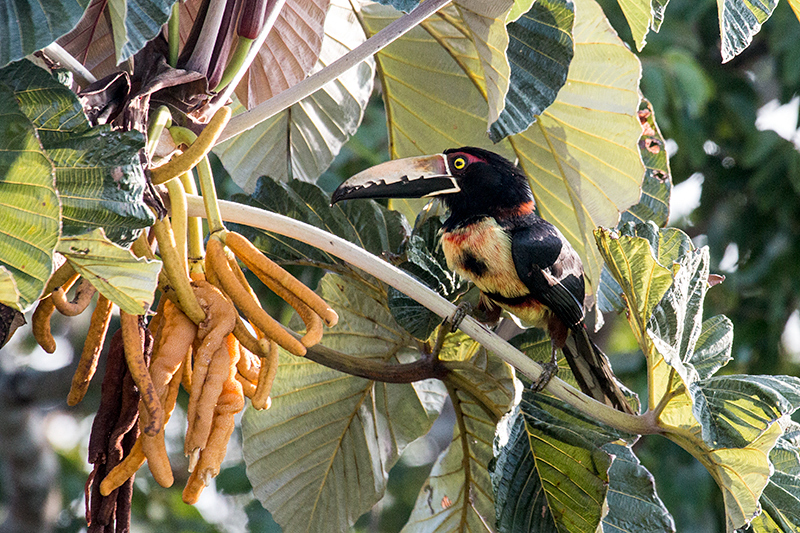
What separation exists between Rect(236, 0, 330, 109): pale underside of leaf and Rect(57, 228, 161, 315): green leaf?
748mm

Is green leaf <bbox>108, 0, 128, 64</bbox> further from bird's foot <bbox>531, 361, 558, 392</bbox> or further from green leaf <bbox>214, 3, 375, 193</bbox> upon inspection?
green leaf <bbox>214, 3, 375, 193</bbox>

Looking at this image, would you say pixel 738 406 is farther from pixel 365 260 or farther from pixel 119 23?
pixel 119 23

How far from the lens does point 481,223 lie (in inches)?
62.7

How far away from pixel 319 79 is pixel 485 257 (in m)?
0.54

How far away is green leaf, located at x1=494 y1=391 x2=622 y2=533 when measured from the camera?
112 cm

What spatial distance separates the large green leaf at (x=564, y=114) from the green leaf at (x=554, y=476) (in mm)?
371

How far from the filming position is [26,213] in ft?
2.54

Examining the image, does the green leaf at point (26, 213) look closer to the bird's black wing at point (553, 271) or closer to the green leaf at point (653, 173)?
the bird's black wing at point (553, 271)

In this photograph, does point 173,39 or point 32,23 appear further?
point 173,39

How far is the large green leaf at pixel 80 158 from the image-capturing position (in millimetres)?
847

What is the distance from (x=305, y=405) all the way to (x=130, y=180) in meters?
0.71

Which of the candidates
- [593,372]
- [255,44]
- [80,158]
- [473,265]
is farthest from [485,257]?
[80,158]

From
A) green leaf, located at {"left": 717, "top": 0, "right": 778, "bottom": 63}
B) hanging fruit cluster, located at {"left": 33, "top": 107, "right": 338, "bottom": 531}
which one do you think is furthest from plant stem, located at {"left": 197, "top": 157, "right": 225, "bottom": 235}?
green leaf, located at {"left": 717, "top": 0, "right": 778, "bottom": 63}

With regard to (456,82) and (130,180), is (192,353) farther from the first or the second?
(456,82)
